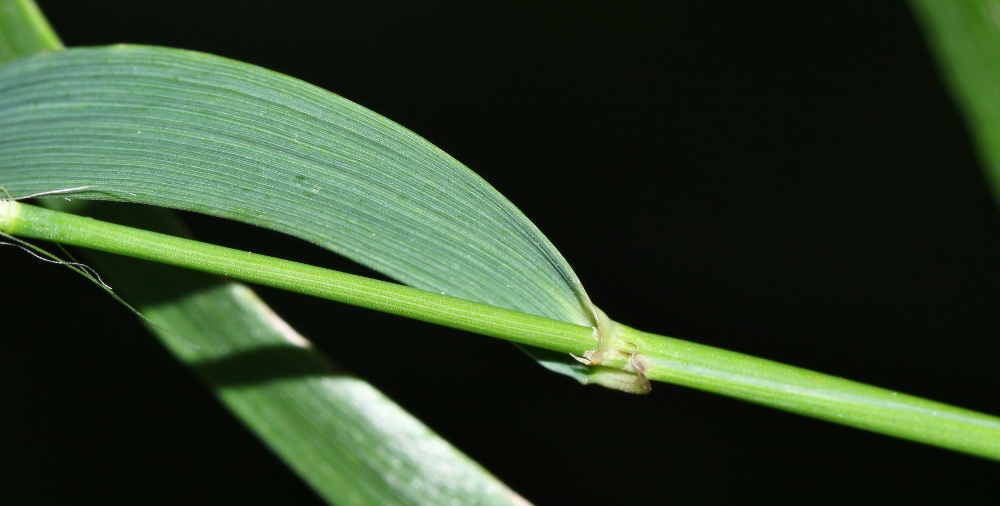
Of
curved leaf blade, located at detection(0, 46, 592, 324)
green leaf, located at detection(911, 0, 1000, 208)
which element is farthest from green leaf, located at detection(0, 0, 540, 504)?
green leaf, located at detection(911, 0, 1000, 208)

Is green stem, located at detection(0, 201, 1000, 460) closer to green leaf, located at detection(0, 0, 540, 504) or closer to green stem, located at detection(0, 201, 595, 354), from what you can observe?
green stem, located at detection(0, 201, 595, 354)

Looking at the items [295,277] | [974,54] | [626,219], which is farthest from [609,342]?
[626,219]

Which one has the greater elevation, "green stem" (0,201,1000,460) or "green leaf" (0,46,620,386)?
"green leaf" (0,46,620,386)

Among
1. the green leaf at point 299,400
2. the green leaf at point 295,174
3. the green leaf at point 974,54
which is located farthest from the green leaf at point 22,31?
the green leaf at point 974,54

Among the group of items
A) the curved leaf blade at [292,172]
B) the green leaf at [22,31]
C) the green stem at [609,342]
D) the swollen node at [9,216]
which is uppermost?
the green leaf at [22,31]

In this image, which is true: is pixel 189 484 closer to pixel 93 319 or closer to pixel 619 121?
pixel 93 319

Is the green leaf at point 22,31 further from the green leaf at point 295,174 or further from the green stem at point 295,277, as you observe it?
the green stem at point 295,277
